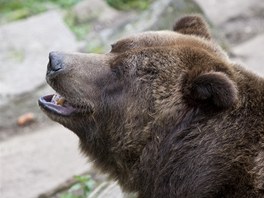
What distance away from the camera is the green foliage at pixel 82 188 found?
487 cm

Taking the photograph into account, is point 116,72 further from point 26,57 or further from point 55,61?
point 26,57

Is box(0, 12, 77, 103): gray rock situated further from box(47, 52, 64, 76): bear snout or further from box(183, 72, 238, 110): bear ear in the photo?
box(183, 72, 238, 110): bear ear

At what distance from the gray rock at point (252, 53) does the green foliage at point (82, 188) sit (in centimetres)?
266

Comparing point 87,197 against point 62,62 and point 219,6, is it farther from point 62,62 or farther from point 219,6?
point 219,6

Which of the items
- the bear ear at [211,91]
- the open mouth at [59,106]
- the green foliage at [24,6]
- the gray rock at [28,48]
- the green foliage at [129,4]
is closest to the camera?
the bear ear at [211,91]

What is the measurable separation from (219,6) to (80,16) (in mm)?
1948

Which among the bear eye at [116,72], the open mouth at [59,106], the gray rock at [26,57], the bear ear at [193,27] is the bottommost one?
the gray rock at [26,57]

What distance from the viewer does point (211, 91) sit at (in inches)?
133

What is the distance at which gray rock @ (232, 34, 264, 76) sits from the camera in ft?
23.3

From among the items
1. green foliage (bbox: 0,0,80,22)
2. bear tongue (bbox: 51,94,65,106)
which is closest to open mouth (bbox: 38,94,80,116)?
bear tongue (bbox: 51,94,65,106)

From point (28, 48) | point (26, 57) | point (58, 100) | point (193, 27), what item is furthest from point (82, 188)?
point (28, 48)

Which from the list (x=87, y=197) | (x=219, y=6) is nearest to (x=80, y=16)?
(x=219, y=6)

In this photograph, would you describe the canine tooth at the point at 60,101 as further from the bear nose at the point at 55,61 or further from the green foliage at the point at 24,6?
the green foliage at the point at 24,6

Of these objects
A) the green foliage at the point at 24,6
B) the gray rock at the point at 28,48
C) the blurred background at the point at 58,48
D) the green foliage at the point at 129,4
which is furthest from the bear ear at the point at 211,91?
the green foliage at the point at 129,4
